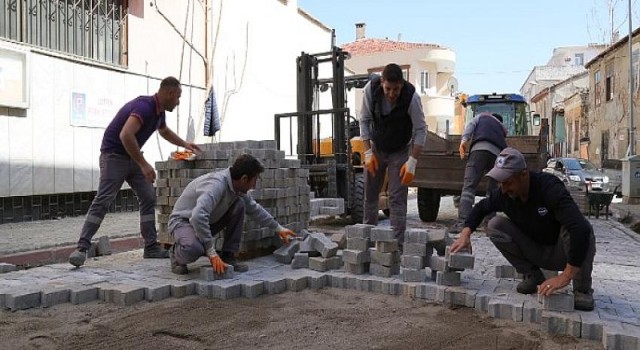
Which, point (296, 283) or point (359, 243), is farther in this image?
point (359, 243)

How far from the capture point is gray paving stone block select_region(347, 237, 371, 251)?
15.8ft

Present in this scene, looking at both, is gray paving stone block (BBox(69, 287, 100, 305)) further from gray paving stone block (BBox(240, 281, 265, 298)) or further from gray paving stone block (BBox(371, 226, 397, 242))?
gray paving stone block (BBox(371, 226, 397, 242))

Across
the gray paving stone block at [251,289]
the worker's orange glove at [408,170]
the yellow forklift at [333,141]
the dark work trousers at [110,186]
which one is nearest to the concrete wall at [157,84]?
the yellow forklift at [333,141]

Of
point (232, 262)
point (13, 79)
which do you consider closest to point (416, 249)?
point (232, 262)

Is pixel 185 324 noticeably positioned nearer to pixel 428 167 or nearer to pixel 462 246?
pixel 462 246

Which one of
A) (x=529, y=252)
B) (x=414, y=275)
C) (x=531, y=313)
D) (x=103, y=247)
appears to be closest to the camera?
(x=531, y=313)

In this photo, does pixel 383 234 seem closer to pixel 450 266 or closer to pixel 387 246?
pixel 387 246

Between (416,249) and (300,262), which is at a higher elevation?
(416,249)

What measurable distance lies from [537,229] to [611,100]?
23.4 m

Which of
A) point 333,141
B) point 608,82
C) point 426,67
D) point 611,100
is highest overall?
point 426,67

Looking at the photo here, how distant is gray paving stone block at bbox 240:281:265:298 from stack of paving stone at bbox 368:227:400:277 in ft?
3.18

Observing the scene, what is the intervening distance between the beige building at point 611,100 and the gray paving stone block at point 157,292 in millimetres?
20867

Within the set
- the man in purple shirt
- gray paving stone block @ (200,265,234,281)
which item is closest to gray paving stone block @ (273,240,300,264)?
gray paving stone block @ (200,265,234,281)

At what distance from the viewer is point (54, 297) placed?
420 cm
